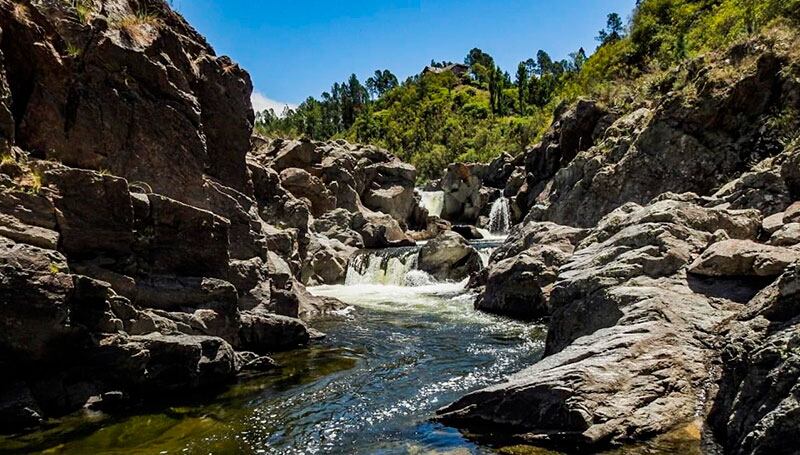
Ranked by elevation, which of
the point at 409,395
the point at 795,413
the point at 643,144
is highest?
the point at 643,144

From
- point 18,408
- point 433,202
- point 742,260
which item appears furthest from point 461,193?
point 18,408

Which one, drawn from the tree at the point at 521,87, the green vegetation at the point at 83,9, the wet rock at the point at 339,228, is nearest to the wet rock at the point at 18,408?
the green vegetation at the point at 83,9

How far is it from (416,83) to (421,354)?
561 feet

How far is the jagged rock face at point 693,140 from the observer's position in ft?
75.4

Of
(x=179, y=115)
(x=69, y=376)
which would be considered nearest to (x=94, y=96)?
(x=179, y=115)

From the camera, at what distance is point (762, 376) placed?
6.82 m

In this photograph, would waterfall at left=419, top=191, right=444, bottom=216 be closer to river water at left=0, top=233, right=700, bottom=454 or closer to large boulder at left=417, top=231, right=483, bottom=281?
large boulder at left=417, top=231, right=483, bottom=281

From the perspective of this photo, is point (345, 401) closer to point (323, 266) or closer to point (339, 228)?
point (323, 266)

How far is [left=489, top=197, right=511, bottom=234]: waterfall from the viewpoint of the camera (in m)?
56.8

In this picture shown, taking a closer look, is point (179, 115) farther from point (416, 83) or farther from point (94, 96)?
point (416, 83)

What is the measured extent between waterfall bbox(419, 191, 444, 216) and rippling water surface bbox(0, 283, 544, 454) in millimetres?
50870

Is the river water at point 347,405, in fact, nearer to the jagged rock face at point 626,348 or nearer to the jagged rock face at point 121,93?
the jagged rock face at point 626,348

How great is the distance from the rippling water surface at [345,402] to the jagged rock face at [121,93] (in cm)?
704

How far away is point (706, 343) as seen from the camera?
9039mm
